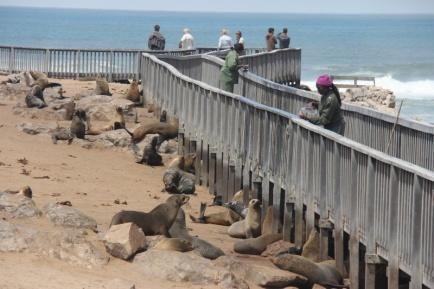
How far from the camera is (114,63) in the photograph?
37125 millimetres

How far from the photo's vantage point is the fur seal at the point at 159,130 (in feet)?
75.9

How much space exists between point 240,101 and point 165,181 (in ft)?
5.91

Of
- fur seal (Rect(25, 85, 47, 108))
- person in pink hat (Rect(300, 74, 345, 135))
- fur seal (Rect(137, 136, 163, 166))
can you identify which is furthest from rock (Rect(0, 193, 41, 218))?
fur seal (Rect(25, 85, 47, 108))

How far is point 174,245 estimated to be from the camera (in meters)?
13.2

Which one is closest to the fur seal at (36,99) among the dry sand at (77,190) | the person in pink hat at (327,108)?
the dry sand at (77,190)

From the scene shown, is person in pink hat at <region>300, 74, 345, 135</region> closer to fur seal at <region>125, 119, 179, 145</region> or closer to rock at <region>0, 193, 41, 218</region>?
rock at <region>0, 193, 41, 218</region>

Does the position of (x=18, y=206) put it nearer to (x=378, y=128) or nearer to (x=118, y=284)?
(x=118, y=284)

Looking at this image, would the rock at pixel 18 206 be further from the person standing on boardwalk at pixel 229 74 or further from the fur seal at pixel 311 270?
the person standing on boardwalk at pixel 229 74

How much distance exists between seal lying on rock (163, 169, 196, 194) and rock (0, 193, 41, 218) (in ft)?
17.6

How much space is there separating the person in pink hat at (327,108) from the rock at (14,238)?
5026mm

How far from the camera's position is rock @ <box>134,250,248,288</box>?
1212cm

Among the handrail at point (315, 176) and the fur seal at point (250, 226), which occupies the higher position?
the handrail at point (315, 176)

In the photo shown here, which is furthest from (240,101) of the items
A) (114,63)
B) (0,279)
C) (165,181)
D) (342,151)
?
(114,63)

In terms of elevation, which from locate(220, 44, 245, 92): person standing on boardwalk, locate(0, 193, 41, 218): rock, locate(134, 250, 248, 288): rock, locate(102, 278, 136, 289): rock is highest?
locate(220, 44, 245, 92): person standing on boardwalk
